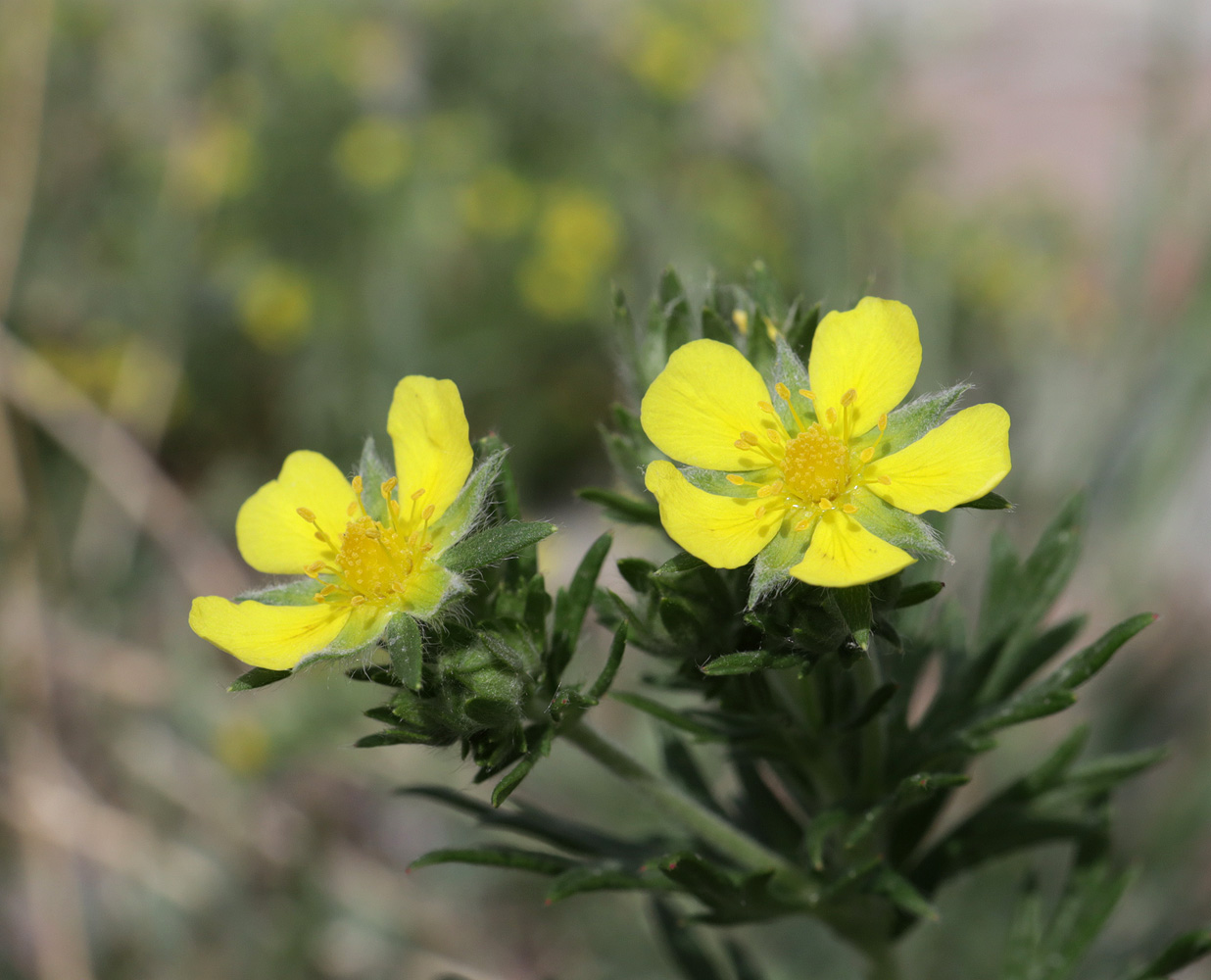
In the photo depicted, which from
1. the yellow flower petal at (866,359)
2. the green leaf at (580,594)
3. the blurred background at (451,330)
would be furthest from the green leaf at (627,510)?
the blurred background at (451,330)

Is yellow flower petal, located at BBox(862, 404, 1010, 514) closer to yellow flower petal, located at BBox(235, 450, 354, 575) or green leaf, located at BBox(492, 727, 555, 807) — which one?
green leaf, located at BBox(492, 727, 555, 807)

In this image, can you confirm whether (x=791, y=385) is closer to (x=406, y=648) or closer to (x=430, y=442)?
(x=430, y=442)

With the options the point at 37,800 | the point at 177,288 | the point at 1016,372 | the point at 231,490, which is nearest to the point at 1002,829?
the point at 37,800

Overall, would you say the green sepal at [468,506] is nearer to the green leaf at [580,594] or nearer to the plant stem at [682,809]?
the green leaf at [580,594]

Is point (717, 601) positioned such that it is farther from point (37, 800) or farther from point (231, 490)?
point (231, 490)

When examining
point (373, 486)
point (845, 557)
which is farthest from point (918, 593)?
point (373, 486)

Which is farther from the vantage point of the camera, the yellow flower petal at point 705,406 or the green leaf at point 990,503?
the yellow flower petal at point 705,406

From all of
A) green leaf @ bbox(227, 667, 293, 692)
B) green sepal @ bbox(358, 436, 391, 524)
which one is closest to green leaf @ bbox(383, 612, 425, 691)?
green leaf @ bbox(227, 667, 293, 692)
